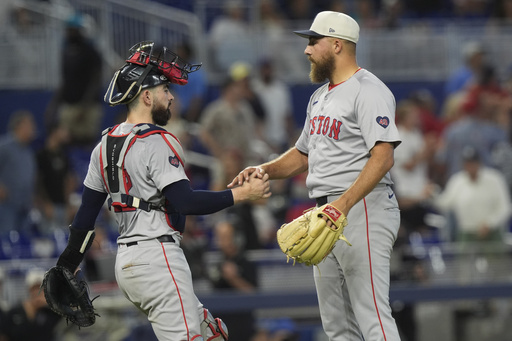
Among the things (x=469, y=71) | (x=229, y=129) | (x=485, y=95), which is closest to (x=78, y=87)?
(x=229, y=129)

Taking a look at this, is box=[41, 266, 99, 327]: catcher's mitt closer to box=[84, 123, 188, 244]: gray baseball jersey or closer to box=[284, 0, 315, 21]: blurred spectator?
box=[84, 123, 188, 244]: gray baseball jersey

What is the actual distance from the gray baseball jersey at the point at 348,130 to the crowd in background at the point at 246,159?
3.87 m

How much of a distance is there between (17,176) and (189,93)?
8.64ft

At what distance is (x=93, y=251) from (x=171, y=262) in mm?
4297

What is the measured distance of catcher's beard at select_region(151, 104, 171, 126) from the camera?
4.95 m

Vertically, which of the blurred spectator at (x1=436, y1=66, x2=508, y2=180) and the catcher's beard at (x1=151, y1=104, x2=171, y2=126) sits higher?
the catcher's beard at (x1=151, y1=104, x2=171, y2=126)

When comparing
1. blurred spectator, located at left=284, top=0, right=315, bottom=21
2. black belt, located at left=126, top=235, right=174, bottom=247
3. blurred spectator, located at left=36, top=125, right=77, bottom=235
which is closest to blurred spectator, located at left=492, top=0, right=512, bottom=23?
blurred spectator, located at left=284, top=0, right=315, bottom=21

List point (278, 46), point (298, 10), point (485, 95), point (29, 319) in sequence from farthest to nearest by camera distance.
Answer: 1. point (298, 10)
2. point (278, 46)
3. point (485, 95)
4. point (29, 319)

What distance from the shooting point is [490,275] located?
374 inches

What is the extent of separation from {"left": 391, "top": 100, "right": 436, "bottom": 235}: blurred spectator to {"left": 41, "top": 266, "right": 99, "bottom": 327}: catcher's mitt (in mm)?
5330

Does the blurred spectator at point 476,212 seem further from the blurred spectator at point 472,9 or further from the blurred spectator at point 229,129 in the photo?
the blurred spectator at point 472,9

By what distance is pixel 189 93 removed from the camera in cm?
1180

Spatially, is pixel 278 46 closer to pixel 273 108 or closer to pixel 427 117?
pixel 273 108

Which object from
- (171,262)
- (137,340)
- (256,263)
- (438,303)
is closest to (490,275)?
(438,303)
